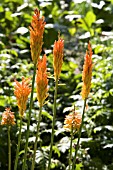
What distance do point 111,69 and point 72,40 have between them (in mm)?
2147

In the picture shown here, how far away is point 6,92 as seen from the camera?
12.4 feet

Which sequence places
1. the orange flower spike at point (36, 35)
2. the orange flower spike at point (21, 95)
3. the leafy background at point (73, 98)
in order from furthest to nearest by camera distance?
the leafy background at point (73, 98) → the orange flower spike at point (21, 95) → the orange flower spike at point (36, 35)

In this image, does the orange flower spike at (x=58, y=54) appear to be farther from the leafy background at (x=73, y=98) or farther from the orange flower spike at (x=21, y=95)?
the leafy background at (x=73, y=98)

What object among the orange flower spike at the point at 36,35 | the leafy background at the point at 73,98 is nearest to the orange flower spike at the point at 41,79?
the orange flower spike at the point at 36,35

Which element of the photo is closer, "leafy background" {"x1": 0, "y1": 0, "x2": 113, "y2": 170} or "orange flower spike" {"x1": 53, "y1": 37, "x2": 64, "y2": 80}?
"orange flower spike" {"x1": 53, "y1": 37, "x2": 64, "y2": 80}

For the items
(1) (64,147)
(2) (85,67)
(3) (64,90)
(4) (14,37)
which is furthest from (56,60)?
(4) (14,37)

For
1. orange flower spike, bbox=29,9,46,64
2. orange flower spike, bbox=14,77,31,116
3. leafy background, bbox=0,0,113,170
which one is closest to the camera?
orange flower spike, bbox=29,9,46,64

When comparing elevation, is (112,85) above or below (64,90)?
below

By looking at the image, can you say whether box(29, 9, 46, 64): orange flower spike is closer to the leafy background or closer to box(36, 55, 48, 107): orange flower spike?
box(36, 55, 48, 107): orange flower spike

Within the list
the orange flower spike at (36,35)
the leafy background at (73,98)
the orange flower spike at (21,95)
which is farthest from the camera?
the leafy background at (73,98)

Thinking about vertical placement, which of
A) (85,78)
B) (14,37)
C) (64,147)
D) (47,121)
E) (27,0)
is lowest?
(85,78)

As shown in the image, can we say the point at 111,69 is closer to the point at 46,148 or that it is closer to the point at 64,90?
the point at 64,90

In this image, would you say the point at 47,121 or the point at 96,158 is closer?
the point at 96,158

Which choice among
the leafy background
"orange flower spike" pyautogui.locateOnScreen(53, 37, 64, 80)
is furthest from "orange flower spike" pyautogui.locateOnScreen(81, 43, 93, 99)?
the leafy background
